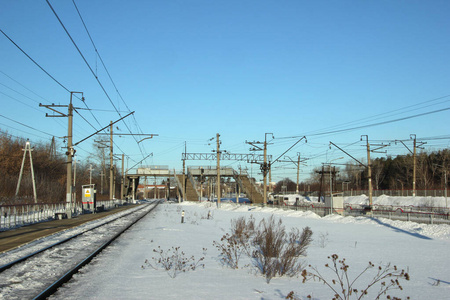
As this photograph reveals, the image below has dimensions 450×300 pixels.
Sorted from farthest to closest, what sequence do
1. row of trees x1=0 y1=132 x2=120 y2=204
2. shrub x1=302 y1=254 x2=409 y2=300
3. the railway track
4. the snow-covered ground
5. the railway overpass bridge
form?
the railway overpass bridge
row of trees x1=0 y1=132 x2=120 y2=204
the snow-covered ground
the railway track
shrub x1=302 y1=254 x2=409 y2=300

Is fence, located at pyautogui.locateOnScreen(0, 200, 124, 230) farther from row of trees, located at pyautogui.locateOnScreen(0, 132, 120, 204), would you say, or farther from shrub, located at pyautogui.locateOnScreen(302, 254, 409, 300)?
shrub, located at pyautogui.locateOnScreen(302, 254, 409, 300)

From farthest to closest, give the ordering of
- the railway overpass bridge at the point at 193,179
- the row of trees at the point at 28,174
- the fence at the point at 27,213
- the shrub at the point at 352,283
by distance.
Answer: the railway overpass bridge at the point at 193,179
the row of trees at the point at 28,174
the fence at the point at 27,213
the shrub at the point at 352,283

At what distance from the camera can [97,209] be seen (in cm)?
4400

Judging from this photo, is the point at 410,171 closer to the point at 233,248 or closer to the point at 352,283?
the point at 233,248

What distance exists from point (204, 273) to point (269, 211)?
35.3m

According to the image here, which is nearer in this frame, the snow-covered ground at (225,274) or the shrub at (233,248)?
the snow-covered ground at (225,274)

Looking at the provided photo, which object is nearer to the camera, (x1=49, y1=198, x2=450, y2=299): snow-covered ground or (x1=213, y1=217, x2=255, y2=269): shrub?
(x1=49, y1=198, x2=450, y2=299): snow-covered ground

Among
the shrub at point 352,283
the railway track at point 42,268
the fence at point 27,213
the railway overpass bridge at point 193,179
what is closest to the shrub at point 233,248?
the shrub at point 352,283

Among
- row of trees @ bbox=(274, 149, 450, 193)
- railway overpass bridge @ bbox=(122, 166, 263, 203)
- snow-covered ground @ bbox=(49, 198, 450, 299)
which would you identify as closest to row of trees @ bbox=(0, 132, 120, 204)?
railway overpass bridge @ bbox=(122, 166, 263, 203)

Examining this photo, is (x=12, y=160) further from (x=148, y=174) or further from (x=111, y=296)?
(x=111, y=296)

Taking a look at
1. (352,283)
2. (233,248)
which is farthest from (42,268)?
(352,283)

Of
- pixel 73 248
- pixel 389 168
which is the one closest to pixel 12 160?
pixel 73 248

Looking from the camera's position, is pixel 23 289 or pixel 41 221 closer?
pixel 23 289

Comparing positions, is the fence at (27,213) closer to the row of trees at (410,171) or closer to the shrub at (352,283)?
the shrub at (352,283)
